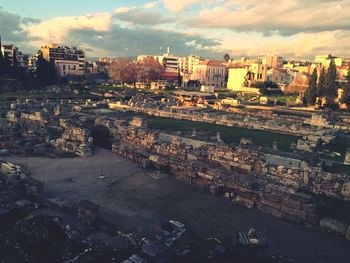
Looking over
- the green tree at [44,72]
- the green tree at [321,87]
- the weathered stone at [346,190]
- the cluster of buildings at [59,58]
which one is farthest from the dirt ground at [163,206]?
the cluster of buildings at [59,58]

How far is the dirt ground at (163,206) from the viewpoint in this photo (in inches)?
403

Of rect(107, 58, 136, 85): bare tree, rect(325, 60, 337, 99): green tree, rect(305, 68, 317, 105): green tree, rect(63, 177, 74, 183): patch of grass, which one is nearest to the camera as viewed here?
rect(63, 177, 74, 183): patch of grass

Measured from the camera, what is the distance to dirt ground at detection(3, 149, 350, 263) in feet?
33.6

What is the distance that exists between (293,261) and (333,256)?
1440 millimetres

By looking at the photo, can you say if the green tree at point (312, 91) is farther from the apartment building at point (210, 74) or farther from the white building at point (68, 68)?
the white building at point (68, 68)

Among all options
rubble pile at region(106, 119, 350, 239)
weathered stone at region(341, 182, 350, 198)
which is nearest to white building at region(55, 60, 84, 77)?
rubble pile at region(106, 119, 350, 239)

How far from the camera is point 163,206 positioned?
1254cm

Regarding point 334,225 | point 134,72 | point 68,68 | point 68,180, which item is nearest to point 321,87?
point 334,225

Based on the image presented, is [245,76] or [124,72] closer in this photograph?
[124,72]

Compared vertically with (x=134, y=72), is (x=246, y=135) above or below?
below

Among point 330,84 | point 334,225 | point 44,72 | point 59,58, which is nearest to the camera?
point 334,225

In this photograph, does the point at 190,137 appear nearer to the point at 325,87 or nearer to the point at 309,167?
the point at 309,167

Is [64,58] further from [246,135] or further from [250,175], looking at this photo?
[250,175]

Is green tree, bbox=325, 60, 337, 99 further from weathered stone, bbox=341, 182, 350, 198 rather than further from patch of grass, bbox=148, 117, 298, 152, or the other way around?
weathered stone, bbox=341, 182, 350, 198
